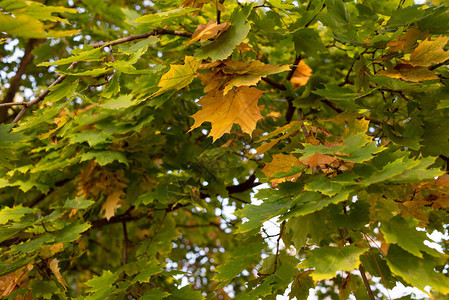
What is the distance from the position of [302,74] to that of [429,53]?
1.09 metres

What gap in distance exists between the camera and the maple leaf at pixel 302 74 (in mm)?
2342

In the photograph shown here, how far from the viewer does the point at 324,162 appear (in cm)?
110

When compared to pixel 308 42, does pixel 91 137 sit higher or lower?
lower

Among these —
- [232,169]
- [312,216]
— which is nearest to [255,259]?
[312,216]

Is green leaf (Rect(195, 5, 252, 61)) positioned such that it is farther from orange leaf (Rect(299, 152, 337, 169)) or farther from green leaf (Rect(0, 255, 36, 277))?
green leaf (Rect(0, 255, 36, 277))

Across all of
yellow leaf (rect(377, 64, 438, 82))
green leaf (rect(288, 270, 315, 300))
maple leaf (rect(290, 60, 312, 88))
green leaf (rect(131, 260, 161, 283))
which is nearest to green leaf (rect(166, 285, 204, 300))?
green leaf (rect(131, 260, 161, 283))

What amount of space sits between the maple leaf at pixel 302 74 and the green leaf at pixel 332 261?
4.97 feet

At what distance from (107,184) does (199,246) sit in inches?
76.2

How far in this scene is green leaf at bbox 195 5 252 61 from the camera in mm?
1180

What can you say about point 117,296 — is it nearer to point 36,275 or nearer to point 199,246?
point 36,275

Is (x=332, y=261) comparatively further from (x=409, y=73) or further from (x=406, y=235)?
(x=409, y=73)

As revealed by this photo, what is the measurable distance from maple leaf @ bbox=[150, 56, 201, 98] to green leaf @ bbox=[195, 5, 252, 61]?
0.12ft

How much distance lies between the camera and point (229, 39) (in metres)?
1.21

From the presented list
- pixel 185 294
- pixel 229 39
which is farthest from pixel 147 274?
pixel 229 39
